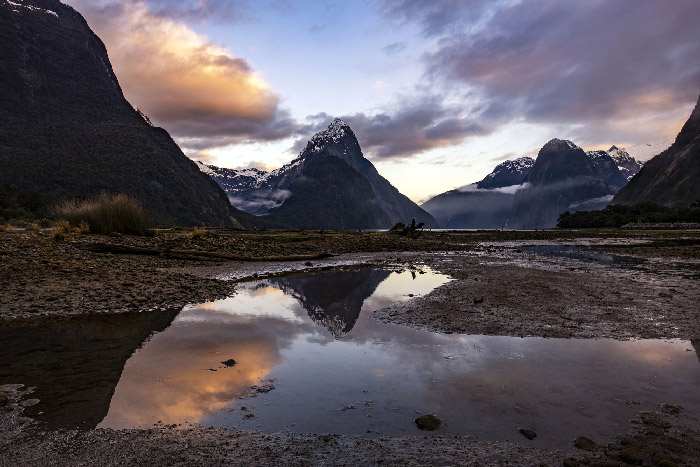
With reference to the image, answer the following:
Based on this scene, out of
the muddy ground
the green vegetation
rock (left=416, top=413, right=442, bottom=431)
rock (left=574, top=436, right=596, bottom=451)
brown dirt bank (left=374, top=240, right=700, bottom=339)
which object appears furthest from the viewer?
the green vegetation

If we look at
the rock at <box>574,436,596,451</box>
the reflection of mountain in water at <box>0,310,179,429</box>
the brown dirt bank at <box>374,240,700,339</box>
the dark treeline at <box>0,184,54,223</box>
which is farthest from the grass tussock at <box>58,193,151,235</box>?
the dark treeline at <box>0,184,54,223</box>

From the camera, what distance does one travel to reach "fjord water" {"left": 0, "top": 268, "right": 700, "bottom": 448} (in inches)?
233

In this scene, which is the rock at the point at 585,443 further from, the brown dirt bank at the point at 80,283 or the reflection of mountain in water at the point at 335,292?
the brown dirt bank at the point at 80,283

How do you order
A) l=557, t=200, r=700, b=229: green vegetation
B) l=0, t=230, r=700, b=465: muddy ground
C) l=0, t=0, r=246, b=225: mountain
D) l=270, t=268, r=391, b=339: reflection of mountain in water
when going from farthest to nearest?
l=557, t=200, r=700, b=229: green vegetation
l=0, t=0, r=246, b=225: mountain
l=270, t=268, r=391, b=339: reflection of mountain in water
l=0, t=230, r=700, b=465: muddy ground

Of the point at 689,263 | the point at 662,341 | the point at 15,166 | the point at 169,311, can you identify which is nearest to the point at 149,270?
the point at 169,311

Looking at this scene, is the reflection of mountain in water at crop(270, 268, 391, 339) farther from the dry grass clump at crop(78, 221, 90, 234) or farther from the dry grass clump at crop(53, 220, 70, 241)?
the dry grass clump at crop(78, 221, 90, 234)

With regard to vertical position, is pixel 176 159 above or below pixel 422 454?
above

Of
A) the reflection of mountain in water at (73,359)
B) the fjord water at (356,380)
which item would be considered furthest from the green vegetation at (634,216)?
the reflection of mountain in water at (73,359)

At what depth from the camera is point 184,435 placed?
545 cm

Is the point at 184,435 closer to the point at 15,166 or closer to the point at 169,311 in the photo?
the point at 169,311

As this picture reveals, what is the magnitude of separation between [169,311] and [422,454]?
1134cm

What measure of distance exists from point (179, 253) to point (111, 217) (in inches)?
431

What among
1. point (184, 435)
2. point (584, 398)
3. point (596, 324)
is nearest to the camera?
point (184, 435)

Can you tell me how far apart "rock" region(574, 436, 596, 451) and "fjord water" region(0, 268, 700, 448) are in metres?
0.15
